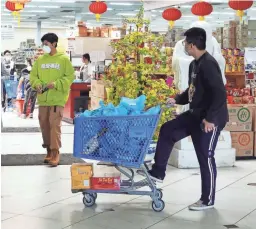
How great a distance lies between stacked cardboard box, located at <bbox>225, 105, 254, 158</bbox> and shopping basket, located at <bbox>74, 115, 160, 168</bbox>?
3284mm

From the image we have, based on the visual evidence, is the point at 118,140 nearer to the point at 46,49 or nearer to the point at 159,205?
the point at 159,205

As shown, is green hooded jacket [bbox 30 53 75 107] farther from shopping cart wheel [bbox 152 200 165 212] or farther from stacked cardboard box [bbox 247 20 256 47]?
stacked cardboard box [bbox 247 20 256 47]

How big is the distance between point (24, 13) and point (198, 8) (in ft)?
55.9

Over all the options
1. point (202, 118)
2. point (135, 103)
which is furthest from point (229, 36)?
point (135, 103)

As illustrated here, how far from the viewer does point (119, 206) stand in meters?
4.92

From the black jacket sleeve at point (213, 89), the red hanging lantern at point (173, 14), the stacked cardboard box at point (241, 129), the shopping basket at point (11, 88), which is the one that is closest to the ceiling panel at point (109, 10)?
the red hanging lantern at point (173, 14)

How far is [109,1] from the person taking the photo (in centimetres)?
2347

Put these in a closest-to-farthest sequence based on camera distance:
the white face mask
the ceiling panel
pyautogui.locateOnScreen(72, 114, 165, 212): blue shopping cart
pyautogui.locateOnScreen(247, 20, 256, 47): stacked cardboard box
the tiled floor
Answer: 1. the tiled floor
2. pyautogui.locateOnScreen(72, 114, 165, 212): blue shopping cart
3. the white face mask
4. pyautogui.locateOnScreen(247, 20, 256, 47): stacked cardboard box
5. the ceiling panel

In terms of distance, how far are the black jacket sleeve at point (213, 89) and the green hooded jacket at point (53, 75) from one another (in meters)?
2.44

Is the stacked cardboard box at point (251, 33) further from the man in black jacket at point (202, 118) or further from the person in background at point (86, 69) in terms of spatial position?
the man in black jacket at point (202, 118)

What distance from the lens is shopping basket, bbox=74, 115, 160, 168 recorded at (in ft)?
14.9

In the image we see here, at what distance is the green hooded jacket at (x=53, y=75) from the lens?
6.66 m

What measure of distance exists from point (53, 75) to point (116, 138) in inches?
91.4

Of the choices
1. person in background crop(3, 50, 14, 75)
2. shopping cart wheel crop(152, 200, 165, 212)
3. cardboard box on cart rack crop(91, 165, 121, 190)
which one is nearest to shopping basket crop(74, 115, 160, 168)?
cardboard box on cart rack crop(91, 165, 121, 190)
